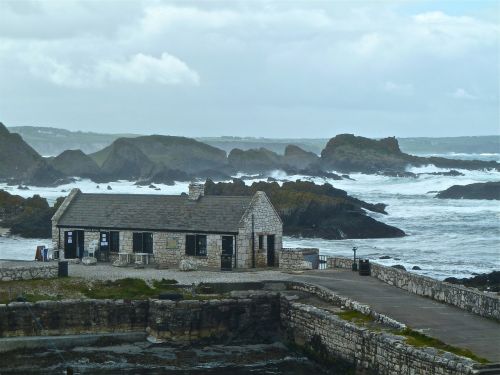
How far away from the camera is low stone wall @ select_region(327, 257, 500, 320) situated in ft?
82.2

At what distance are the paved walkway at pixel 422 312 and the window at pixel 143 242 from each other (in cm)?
560

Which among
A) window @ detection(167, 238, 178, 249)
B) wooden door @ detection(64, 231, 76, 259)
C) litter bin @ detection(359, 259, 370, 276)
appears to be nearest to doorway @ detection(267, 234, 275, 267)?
window @ detection(167, 238, 178, 249)

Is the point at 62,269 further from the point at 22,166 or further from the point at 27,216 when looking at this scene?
the point at 22,166

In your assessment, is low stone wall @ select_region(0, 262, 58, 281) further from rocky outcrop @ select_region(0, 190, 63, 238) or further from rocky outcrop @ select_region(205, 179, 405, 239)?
rocky outcrop @ select_region(205, 179, 405, 239)

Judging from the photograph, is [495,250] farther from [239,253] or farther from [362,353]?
[362,353]

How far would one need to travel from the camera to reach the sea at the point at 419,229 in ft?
152

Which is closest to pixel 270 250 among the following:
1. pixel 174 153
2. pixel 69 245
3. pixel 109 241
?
pixel 109 241

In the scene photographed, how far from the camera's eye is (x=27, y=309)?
2795 cm

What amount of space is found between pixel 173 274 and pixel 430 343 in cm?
1233

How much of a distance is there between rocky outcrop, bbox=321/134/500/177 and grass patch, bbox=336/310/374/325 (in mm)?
100339

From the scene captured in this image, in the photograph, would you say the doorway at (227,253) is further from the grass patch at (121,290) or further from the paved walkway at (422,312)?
the grass patch at (121,290)

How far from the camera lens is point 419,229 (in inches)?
2494

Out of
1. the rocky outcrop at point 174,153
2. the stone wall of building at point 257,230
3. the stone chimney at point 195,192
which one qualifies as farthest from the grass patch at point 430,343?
the rocky outcrop at point 174,153

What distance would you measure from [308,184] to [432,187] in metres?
36.0
